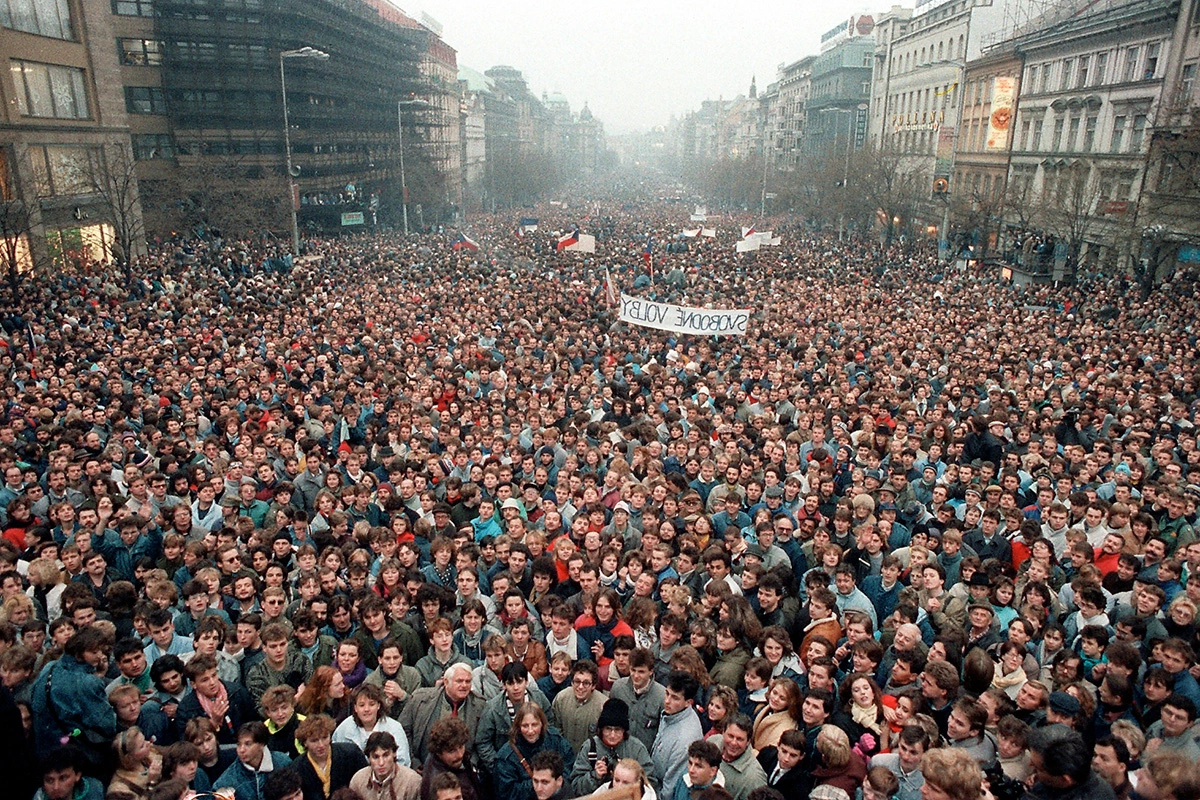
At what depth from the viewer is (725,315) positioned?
1817cm

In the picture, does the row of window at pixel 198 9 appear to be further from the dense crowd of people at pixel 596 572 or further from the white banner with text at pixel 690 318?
the white banner with text at pixel 690 318

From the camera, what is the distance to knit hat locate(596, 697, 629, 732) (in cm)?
489

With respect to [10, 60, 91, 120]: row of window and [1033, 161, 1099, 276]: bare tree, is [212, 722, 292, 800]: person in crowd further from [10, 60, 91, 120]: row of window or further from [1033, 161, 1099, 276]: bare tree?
[10, 60, 91, 120]: row of window

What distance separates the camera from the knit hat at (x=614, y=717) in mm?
4887

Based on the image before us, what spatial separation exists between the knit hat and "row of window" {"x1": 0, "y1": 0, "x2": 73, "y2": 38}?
121 feet

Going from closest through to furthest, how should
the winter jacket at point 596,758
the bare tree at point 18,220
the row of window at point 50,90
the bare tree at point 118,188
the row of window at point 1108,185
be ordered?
the winter jacket at point 596,758 < the bare tree at point 18,220 < the row of window at point 50,90 < the bare tree at point 118,188 < the row of window at point 1108,185

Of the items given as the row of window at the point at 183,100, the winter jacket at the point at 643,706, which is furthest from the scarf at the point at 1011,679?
the row of window at the point at 183,100

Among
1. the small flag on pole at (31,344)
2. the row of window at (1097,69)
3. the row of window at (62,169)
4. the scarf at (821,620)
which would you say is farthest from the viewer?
the row of window at (1097,69)

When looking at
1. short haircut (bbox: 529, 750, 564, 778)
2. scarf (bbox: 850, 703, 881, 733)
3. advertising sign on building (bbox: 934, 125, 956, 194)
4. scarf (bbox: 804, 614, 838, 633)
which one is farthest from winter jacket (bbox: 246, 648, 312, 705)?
advertising sign on building (bbox: 934, 125, 956, 194)

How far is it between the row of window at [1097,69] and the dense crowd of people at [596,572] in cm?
2292

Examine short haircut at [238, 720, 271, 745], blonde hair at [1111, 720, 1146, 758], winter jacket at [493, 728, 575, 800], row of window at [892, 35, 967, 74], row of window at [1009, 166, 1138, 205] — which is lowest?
winter jacket at [493, 728, 575, 800]

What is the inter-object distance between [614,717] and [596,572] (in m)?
2.66

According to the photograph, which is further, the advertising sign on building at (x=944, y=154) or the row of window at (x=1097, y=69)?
the advertising sign on building at (x=944, y=154)

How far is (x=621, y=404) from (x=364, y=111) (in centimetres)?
6251
